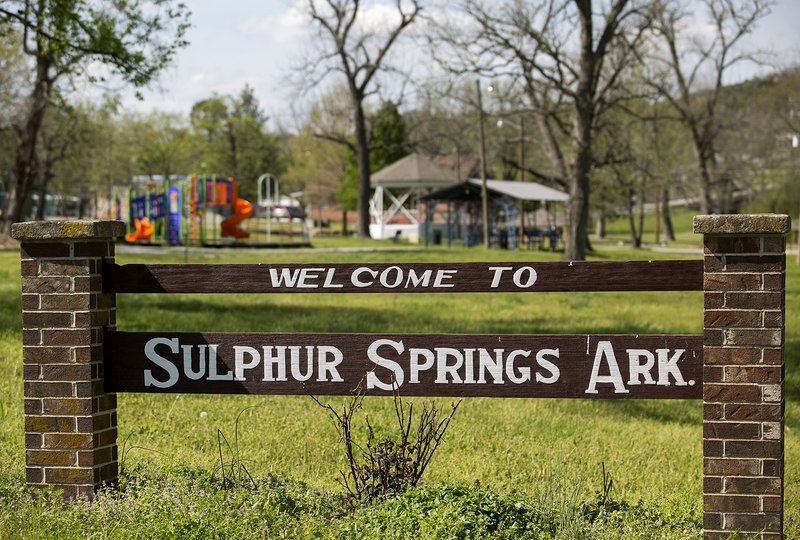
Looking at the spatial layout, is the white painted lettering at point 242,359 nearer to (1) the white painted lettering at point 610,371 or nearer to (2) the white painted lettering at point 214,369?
(2) the white painted lettering at point 214,369

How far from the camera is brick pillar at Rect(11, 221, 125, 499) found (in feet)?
16.2

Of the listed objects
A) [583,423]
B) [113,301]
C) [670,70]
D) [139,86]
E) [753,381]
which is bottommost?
[583,423]

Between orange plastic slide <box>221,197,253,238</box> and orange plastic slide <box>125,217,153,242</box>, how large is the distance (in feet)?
10.5

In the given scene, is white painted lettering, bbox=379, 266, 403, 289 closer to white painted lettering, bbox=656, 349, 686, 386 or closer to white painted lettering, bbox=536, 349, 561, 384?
white painted lettering, bbox=536, 349, 561, 384

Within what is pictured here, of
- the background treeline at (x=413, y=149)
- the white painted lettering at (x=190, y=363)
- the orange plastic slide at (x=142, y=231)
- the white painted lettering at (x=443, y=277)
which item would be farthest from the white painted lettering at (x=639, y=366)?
the background treeline at (x=413, y=149)

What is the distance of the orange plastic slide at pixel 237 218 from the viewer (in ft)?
128

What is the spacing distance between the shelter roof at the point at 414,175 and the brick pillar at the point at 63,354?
4995 cm

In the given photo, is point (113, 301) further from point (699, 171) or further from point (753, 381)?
point (699, 171)

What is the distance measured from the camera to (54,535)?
172 inches

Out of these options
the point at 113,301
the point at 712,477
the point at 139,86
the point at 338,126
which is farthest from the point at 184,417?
the point at 338,126

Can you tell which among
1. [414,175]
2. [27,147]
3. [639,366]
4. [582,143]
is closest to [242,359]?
[639,366]

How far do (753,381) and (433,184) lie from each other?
5095 centimetres

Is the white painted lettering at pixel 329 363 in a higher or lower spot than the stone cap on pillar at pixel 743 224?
lower

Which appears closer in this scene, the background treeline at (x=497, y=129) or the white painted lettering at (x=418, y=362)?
the white painted lettering at (x=418, y=362)
